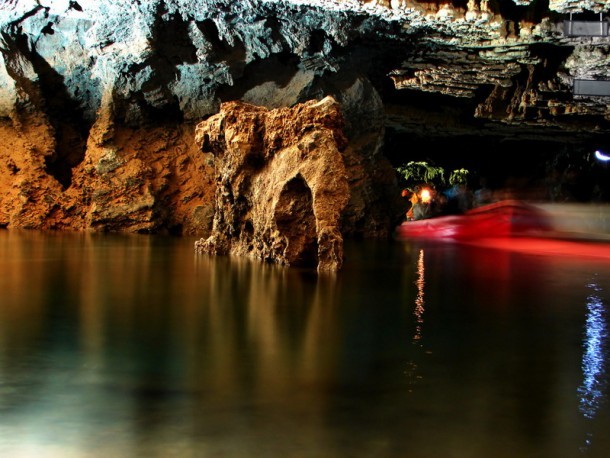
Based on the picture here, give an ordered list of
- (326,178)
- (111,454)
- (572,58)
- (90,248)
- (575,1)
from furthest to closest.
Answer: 1. (572,58)
2. (575,1)
3. (90,248)
4. (326,178)
5. (111,454)

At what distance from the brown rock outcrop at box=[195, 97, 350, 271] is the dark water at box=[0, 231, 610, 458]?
139cm

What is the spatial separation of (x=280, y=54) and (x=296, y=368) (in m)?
12.5

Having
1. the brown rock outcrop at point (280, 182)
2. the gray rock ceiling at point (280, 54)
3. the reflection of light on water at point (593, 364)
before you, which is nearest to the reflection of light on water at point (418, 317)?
the reflection of light on water at point (593, 364)

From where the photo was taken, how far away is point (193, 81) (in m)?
14.4

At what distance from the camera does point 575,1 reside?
32.0 feet

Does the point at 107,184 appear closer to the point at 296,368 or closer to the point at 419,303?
the point at 419,303

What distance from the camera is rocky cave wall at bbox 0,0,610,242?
40.0 feet

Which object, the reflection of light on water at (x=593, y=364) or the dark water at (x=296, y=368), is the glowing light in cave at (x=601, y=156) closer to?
the dark water at (x=296, y=368)

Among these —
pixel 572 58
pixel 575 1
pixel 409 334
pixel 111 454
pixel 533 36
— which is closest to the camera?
pixel 111 454

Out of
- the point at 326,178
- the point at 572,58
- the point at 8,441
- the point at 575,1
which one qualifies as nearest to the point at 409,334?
the point at 8,441

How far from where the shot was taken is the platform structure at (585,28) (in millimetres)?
8055

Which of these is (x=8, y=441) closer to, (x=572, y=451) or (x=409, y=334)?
(x=572, y=451)

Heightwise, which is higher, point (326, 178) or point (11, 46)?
point (11, 46)

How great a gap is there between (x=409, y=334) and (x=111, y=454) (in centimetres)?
207
